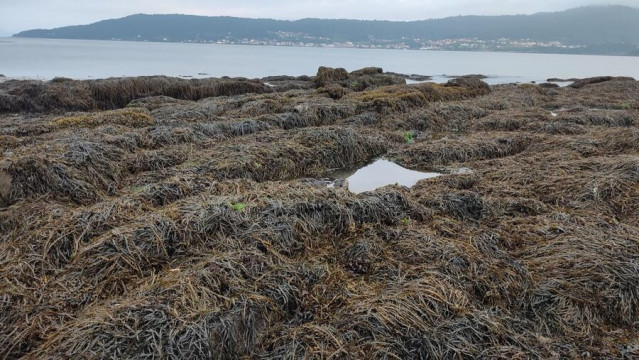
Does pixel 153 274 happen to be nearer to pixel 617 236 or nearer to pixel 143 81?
pixel 617 236

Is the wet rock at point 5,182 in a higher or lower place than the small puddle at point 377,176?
higher

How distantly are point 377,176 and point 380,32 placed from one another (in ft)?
582

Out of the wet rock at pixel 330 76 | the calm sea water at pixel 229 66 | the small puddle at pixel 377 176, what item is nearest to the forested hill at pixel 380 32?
the calm sea water at pixel 229 66

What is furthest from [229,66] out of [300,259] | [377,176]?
[300,259]

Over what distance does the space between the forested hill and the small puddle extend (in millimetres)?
156080

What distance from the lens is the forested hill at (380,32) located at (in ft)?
506

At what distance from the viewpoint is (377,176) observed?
6.27m

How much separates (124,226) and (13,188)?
1.71m

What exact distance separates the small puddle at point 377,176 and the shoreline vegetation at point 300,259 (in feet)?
2.50

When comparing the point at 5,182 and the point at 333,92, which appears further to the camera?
the point at 333,92

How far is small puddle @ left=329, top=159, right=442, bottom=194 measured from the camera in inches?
228

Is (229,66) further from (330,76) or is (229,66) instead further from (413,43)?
Result: (413,43)

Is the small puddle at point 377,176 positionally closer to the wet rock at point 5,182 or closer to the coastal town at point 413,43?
the wet rock at point 5,182

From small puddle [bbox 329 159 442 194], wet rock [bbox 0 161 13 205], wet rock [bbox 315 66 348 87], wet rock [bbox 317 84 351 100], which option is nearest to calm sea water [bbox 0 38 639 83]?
wet rock [bbox 315 66 348 87]
